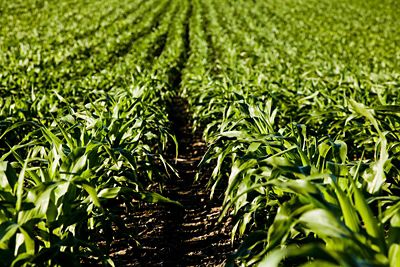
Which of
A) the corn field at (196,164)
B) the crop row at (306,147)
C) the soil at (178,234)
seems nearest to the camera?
the crop row at (306,147)

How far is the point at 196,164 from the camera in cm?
475

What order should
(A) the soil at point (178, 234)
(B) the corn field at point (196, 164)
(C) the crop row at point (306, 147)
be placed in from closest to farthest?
(C) the crop row at point (306, 147), (B) the corn field at point (196, 164), (A) the soil at point (178, 234)

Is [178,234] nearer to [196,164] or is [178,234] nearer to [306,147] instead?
[306,147]

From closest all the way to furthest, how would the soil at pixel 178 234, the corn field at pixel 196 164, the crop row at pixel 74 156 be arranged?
the corn field at pixel 196 164
the crop row at pixel 74 156
the soil at pixel 178 234

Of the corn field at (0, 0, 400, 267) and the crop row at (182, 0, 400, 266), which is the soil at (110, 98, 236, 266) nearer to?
the corn field at (0, 0, 400, 267)

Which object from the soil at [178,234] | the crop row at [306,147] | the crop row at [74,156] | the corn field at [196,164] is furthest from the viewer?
the soil at [178,234]

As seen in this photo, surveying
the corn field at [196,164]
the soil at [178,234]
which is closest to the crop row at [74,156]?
the corn field at [196,164]

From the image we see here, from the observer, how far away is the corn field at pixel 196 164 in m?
1.65

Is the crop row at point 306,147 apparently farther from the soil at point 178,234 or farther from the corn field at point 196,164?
the soil at point 178,234

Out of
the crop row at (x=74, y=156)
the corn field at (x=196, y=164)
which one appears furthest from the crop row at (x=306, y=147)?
the crop row at (x=74, y=156)

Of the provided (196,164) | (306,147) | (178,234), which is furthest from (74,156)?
(196,164)

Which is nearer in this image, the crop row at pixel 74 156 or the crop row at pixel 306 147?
the crop row at pixel 306 147

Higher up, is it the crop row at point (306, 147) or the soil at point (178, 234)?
the crop row at point (306, 147)

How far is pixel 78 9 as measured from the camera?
20.9 metres
